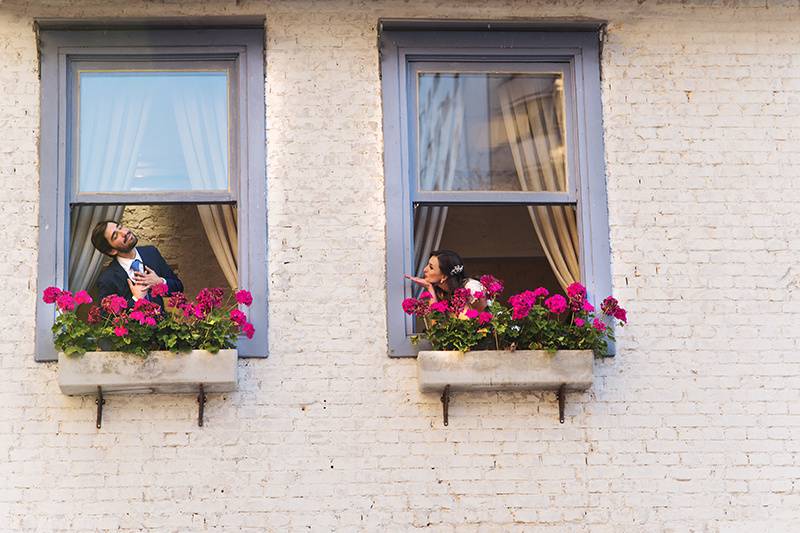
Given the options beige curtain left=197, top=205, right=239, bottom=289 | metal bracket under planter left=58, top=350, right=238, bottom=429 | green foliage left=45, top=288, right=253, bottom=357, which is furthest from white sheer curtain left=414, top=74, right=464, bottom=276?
metal bracket under planter left=58, top=350, right=238, bottom=429

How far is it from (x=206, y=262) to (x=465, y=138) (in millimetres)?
1564

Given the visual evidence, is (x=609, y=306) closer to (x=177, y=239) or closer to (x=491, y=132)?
(x=491, y=132)

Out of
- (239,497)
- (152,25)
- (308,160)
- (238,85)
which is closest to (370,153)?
(308,160)

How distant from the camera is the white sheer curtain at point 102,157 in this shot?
7.08 metres

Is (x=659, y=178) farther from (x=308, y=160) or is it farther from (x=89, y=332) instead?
(x=89, y=332)

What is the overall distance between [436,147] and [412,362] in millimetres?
1235

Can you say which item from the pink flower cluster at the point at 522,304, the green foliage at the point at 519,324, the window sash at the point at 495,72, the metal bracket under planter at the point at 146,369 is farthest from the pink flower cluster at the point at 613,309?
the metal bracket under planter at the point at 146,369

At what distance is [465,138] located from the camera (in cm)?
745

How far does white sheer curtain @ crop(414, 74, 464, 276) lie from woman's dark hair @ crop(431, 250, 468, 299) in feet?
0.42

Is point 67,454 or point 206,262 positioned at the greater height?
point 206,262

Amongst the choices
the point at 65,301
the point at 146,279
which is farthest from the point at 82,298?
the point at 146,279

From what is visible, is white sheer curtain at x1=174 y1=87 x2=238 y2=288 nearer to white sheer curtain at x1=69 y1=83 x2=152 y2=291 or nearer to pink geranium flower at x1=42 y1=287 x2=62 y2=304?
white sheer curtain at x1=69 y1=83 x2=152 y2=291

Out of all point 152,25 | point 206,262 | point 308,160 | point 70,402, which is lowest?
point 70,402

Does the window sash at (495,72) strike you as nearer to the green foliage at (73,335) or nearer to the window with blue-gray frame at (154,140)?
the window with blue-gray frame at (154,140)
